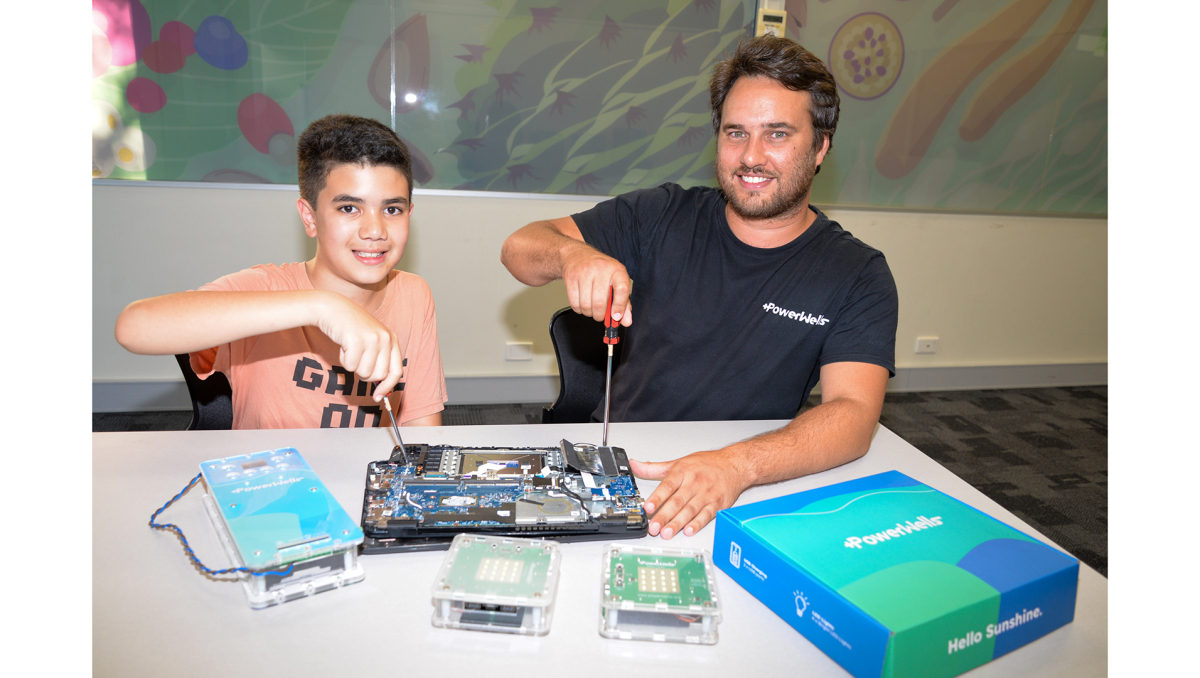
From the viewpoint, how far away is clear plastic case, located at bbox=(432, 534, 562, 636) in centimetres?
73

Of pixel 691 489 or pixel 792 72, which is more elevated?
pixel 792 72

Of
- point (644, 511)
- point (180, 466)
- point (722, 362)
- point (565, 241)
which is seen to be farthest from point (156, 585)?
point (722, 362)

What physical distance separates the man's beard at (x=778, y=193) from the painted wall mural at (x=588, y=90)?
161 centimetres

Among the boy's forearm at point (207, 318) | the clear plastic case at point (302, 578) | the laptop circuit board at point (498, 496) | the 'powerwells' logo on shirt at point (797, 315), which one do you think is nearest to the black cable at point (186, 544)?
the clear plastic case at point (302, 578)

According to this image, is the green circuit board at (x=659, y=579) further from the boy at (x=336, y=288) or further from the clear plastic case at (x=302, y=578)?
the boy at (x=336, y=288)

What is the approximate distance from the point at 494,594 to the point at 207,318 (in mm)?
717

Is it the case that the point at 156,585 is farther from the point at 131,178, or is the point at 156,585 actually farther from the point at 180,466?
the point at 131,178

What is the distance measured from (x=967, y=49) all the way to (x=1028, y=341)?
1.73 m

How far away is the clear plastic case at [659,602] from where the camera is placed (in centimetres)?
74

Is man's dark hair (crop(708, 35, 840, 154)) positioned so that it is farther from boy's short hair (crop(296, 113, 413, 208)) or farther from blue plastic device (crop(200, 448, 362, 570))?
blue plastic device (crop(200, 448, 362, 570))

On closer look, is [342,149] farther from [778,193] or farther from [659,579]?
[659,579]

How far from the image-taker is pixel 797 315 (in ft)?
5.06

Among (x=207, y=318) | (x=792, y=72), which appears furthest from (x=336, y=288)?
(x=792, y=72)

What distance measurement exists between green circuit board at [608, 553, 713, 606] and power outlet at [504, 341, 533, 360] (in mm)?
2511
